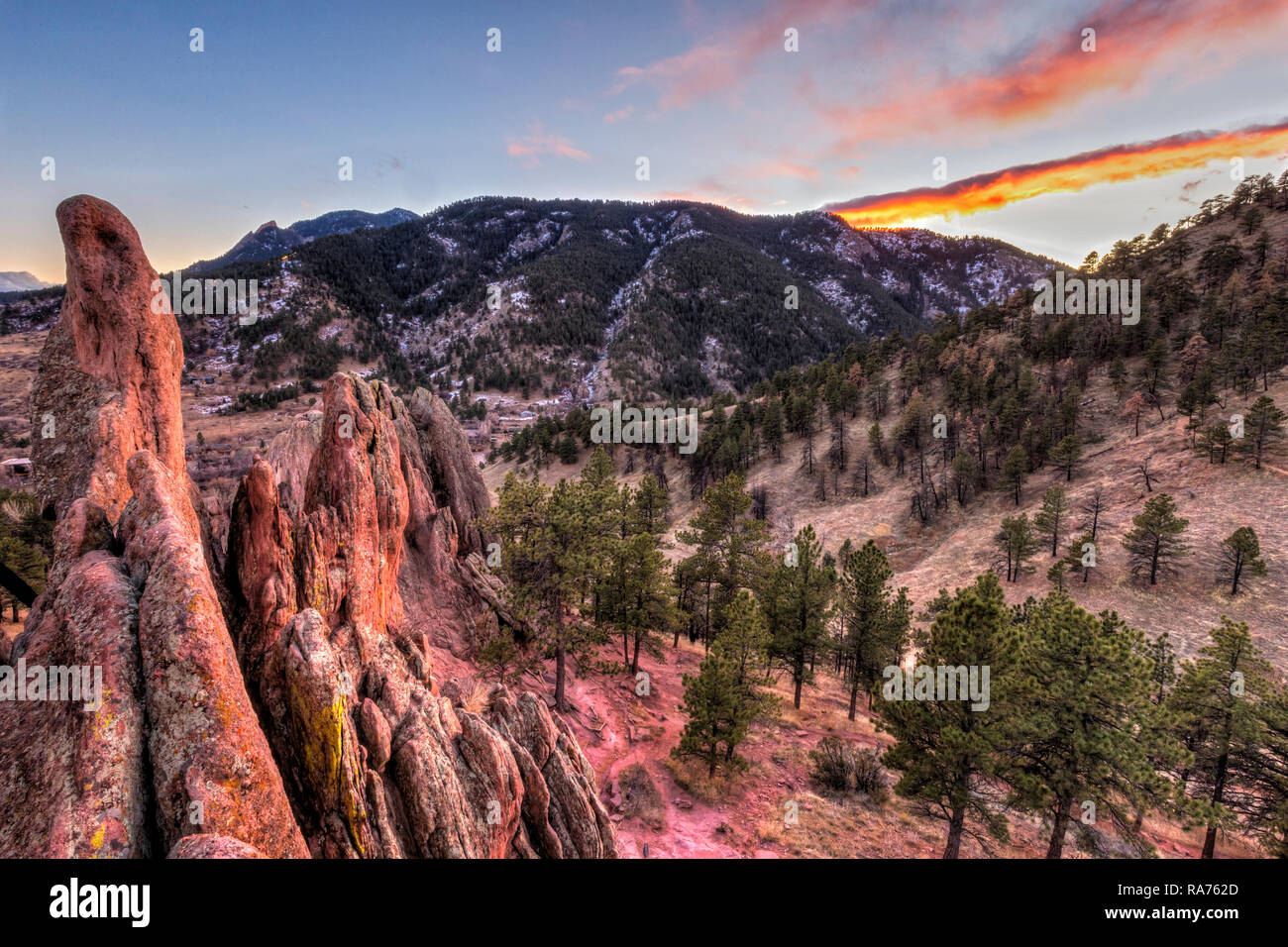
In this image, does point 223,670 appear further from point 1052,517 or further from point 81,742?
point 1052,517

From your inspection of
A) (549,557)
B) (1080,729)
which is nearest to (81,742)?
(549,557)

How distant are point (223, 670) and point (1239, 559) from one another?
6561cm

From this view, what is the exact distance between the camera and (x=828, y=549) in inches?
2630

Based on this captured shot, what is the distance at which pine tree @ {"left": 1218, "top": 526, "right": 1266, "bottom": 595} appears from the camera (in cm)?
3947

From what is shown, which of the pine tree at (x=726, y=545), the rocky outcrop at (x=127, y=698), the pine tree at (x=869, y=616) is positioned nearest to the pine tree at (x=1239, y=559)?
the pine tree at (x=869, y=616)

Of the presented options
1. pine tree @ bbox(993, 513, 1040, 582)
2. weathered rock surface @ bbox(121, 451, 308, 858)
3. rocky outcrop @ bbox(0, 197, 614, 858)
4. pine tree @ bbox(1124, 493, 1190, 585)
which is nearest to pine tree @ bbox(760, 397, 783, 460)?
pine tree @ bbox(993, 513, 1040, 582)

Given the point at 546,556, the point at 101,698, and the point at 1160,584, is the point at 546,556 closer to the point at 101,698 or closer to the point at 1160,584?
the point at 101,698

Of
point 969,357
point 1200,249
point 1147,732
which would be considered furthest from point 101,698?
point 1200,249

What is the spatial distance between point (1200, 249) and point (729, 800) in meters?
142

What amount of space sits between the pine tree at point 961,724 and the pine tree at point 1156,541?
39.9m

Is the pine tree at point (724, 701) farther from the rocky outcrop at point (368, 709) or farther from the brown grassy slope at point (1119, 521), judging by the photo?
the brown grassy slope at point (1119, 521)

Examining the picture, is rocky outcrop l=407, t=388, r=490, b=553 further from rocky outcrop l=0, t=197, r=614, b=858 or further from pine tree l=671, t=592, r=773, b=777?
pine tree l=671, t=592, r=773, b=777

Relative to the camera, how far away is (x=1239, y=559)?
135 ft

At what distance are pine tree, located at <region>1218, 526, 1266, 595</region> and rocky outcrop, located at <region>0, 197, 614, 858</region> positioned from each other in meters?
55.3
